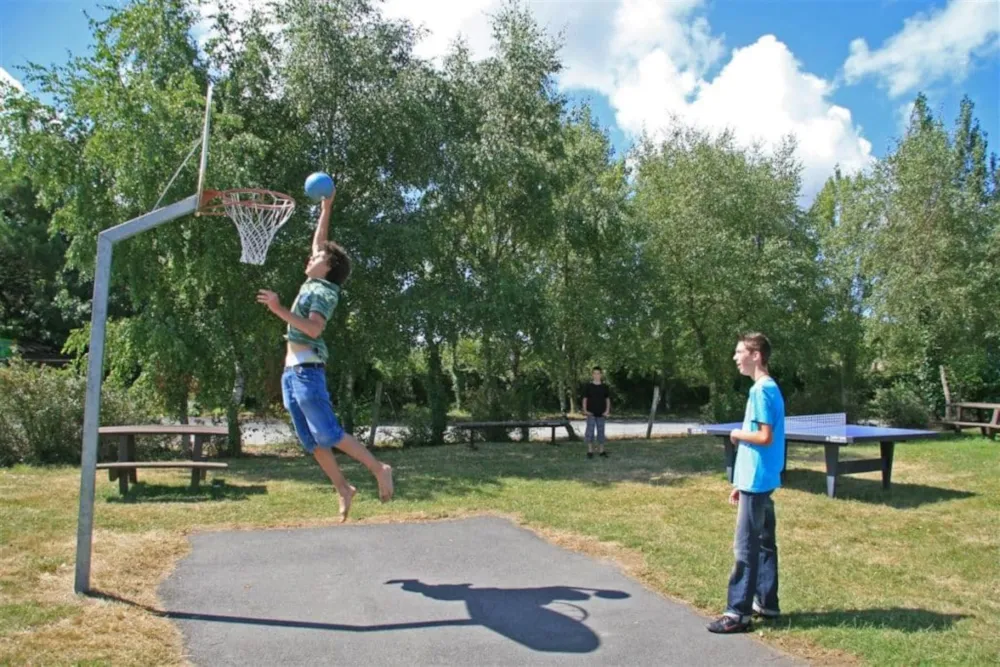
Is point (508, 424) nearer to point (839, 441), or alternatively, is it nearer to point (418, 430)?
point (418, 430)

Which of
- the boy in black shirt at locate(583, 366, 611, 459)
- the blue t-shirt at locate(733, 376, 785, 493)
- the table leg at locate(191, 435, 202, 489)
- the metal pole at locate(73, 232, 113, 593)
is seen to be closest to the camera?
the blue t-shirt at locate(733, 376, 785, 493)

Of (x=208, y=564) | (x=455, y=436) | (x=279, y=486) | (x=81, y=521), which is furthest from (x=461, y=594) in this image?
(x=455, y=436)

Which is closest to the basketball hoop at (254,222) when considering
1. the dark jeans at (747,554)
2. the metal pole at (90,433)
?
the metal pole at (90,433)

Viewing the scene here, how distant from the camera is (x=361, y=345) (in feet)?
53.4

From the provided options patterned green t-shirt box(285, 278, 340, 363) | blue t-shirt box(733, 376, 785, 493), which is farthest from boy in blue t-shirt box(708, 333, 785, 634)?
patterned green t-shirt box(285, 278, 340, 363)

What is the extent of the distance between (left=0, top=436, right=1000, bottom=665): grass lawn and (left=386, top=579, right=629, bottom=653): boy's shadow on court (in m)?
0.82

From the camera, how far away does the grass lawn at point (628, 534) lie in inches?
196

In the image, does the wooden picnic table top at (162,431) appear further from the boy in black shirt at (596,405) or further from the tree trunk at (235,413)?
the boy in black shirt at (596,405)

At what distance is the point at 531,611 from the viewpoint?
18.3 feet

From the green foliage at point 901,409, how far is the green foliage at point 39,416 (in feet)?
64.7

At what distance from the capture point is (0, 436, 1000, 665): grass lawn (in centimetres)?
498

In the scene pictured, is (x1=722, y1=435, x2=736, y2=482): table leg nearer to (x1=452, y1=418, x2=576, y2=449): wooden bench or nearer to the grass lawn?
the grass lawn

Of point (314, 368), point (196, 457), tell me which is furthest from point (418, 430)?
point (314, 368)

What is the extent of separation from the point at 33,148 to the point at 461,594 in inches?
472
